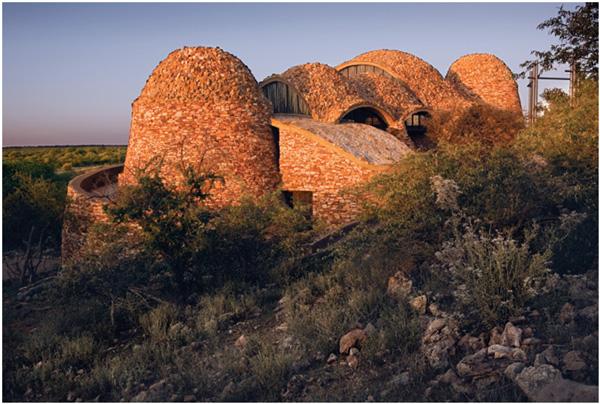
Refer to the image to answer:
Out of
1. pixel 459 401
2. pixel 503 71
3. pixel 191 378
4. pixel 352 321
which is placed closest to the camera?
pixel 459 401

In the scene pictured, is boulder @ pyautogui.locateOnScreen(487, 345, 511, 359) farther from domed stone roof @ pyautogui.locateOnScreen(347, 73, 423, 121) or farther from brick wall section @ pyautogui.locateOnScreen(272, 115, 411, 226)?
domed stone roof @ pyautogui.locateOnScreen(347, 73, 423, 121)

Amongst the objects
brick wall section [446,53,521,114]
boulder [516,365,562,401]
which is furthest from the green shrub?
brick wall section [446,53,521,114]

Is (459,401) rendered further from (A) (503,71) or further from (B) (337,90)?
(A) (503,71)

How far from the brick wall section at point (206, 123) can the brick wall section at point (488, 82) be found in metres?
15.0

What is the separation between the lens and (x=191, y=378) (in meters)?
5.60

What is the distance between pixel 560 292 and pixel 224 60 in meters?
11.8

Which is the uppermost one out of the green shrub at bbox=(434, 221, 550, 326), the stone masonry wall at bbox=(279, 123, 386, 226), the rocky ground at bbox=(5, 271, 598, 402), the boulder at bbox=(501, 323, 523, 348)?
the stone masonry wall at bbox=(279, 123, 386, 226)

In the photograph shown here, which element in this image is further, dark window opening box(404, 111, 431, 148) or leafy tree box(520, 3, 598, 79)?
dark window opening box(404, 111, 431, 148)

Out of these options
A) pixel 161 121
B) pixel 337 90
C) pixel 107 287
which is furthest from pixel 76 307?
pixel 337 90

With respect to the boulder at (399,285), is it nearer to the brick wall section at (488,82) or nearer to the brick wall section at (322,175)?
the brick wall section at (322,175)

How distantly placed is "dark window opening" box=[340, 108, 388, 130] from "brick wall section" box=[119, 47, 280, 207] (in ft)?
21.5

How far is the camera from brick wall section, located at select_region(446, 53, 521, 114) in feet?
84.5

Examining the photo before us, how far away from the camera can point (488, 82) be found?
26.2 meters

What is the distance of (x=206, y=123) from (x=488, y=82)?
1843cm
